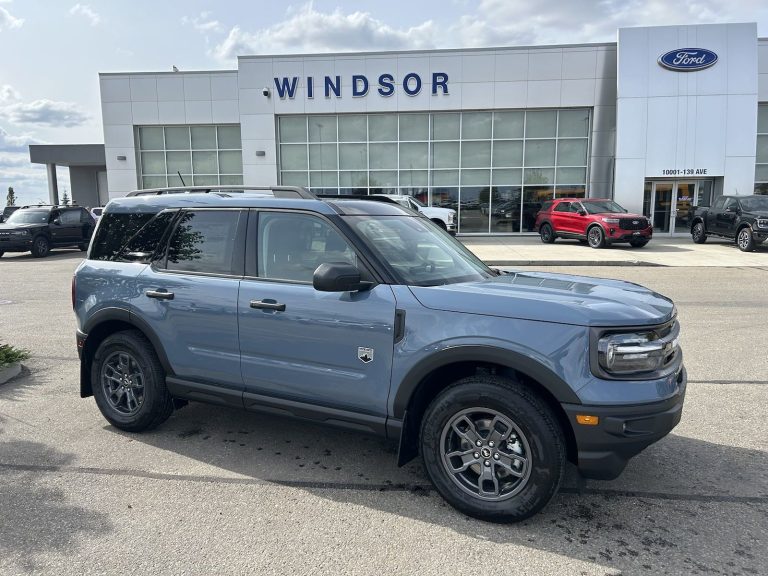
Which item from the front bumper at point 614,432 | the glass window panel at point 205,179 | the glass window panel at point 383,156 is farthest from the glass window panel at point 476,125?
the front bumper at point 614,432

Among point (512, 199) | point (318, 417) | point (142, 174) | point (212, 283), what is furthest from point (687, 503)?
point (142, 174)

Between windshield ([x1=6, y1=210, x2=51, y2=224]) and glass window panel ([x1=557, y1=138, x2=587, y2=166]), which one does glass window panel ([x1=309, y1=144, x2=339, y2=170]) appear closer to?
glass window panel ([x1=557, y1=138, x2=587, y2=166])

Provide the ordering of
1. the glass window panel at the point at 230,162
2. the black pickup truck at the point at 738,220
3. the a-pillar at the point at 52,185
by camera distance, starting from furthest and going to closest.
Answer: the a-pillar at the point at 52,185, the glass window panel at the point at 230,162, the black pickup truck at the point at 738,220

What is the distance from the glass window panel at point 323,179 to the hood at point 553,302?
23.3m

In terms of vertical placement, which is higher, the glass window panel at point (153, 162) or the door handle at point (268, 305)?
the glass window panel at point (153, 162)

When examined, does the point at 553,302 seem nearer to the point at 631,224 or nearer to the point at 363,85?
the point at 631,224

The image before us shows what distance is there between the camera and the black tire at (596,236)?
19239mm

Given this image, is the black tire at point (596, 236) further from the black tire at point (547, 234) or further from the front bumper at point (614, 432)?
the front bumper at point (614, 432)

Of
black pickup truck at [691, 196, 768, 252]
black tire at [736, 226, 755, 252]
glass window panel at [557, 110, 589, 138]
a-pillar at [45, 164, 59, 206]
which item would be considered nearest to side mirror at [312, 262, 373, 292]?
black pickup truck at [691, 196, 768, 252]

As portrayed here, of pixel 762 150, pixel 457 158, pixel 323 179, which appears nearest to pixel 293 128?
pixel 323 179

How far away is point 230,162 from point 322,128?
511cm

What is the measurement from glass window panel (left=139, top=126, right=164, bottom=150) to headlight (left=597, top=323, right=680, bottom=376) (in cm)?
2807

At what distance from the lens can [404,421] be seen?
324 centimetres

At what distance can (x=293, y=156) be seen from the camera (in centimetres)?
2595
